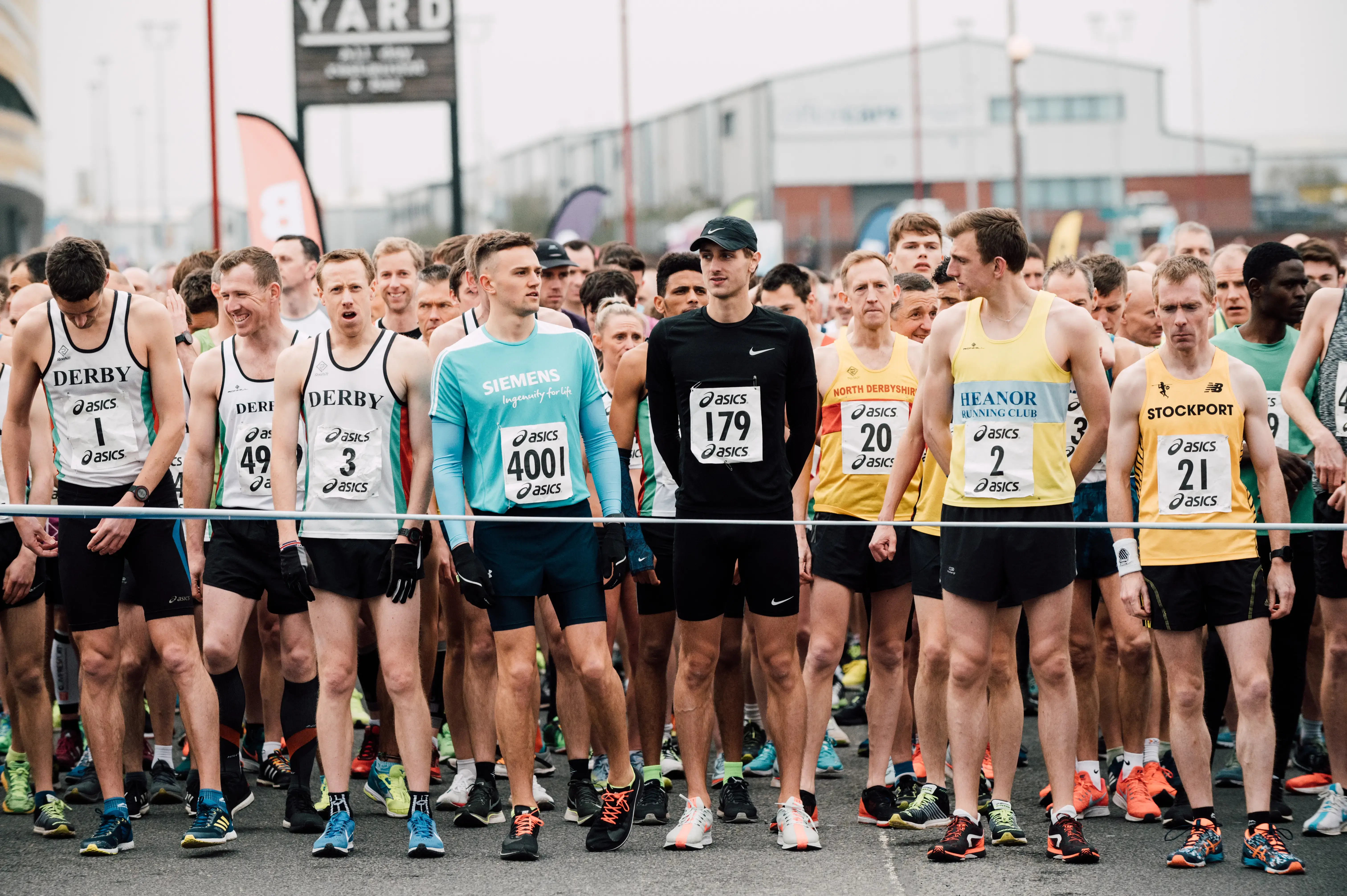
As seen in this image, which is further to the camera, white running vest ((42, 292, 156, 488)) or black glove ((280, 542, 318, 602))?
white running vest ((42, 292, 156, 488))

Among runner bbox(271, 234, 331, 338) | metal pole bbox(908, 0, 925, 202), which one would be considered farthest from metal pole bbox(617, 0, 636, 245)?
runner bbox(271, 234, 331, 338)

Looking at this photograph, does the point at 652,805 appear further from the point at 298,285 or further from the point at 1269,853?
the point at 298,285

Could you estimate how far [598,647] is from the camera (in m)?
6.31

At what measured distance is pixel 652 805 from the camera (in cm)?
684

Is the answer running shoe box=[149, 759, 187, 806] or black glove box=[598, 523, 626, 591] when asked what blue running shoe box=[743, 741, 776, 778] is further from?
running shoe box=[149, 759, 187, 806]

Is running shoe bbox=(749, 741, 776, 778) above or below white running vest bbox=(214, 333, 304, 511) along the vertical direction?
below

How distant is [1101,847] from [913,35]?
4951 centimetres

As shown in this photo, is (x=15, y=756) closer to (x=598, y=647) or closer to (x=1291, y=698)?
(x=598, y=647)

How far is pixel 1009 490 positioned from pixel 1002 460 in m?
0.12

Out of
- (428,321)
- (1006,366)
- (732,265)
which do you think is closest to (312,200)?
(428,321)

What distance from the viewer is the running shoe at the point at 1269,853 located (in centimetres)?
571

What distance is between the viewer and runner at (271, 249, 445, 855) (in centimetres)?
625

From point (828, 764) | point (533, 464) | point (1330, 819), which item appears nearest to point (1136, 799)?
point (1330, 819)

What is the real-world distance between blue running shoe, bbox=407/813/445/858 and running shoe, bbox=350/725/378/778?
1312 millimetres
